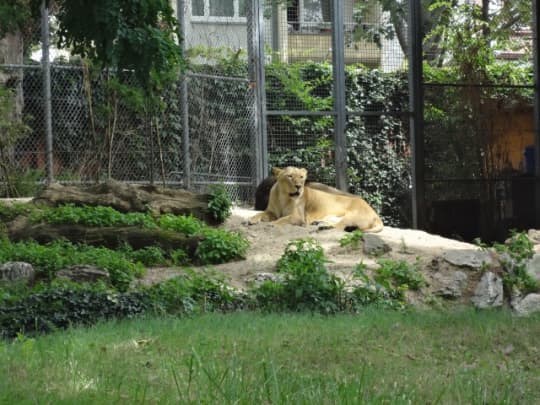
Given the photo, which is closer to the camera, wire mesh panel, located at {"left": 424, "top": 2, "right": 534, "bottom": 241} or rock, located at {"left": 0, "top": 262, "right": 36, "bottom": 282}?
rock, located at {"left": 0, "top": 262, "right": 36, "bottom": 282}

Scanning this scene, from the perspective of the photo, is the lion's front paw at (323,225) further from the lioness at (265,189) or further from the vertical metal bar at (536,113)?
the vertical metal bar at (536,113)

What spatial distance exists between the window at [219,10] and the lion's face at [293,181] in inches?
163

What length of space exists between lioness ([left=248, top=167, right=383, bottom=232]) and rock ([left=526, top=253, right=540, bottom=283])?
3.20 metres

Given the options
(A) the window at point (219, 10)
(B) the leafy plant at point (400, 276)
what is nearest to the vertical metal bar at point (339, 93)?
(A) the window at point (219, 10)

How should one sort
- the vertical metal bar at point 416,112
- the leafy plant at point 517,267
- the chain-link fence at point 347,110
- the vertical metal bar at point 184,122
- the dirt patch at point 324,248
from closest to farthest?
1. the dirt patch at point 324,248
2. the leafy plant at point 517,267
3. the vertical metal bar at point 184,122
4. the chain-link fence at point 347,110
5. the vertical metal bar at point 416,112

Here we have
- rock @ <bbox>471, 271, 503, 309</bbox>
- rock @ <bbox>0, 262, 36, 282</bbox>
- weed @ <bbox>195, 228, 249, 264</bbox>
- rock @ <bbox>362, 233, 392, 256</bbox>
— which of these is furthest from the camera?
rock @ <bbox>362, 233, 392, 256</bbox>

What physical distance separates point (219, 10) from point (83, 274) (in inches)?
333

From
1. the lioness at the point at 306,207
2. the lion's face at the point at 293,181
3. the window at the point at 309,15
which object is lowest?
the lioness at the point at 306,207

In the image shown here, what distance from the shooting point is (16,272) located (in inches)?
422

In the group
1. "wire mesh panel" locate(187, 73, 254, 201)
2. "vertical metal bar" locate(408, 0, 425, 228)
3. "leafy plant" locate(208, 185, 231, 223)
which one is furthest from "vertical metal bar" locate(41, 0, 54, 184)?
"vertical metal bar" locate(408, 0, 425, 228)

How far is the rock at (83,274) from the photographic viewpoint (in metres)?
10.5

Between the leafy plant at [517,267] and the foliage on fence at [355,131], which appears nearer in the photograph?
the leafy plant at [517,267]

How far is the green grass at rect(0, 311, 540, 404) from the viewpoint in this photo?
4.72m

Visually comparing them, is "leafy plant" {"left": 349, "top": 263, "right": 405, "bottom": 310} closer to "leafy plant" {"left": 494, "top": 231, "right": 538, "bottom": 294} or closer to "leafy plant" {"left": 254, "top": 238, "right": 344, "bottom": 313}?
"leafy plant" {"left": 254, "top": 238, "right": 344, "bottom": 313}
